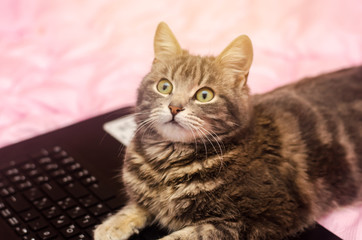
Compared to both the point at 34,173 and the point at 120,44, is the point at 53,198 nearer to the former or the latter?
the point at 34,173

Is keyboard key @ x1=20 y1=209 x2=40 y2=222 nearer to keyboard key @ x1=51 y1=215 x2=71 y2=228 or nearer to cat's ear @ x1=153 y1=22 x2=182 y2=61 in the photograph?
keyboard key @ x1=51 y1=215 x2=71 y2=228

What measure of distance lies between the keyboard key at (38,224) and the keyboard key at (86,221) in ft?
0.24

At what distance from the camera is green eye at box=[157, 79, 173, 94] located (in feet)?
3.86

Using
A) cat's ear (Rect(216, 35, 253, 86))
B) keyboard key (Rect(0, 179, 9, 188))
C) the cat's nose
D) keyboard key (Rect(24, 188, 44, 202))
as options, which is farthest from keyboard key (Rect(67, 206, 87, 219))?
cat's ear (Rect(216, 35, 253, 86))

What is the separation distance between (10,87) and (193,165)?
3.72 feet

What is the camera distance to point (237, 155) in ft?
3.79

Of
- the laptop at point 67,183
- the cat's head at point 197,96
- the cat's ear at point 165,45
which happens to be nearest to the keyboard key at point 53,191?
the laptop at point 67,183

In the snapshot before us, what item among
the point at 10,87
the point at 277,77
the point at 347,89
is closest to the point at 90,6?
the point at 10,87

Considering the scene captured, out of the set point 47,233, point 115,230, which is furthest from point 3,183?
point 115,230

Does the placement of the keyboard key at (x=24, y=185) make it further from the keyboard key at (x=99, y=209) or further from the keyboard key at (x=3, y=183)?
the keyboard key at (x=99, y=209)

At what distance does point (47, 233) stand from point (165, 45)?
19.9 inches

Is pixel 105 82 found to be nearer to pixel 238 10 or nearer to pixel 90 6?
pixel 90 6

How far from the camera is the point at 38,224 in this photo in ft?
3.85

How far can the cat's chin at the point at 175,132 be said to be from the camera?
1.12m
